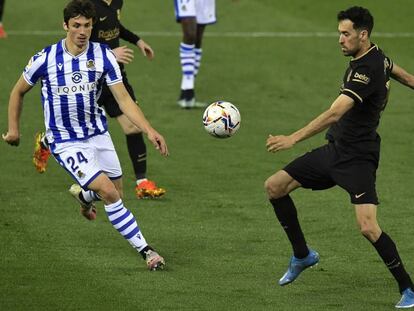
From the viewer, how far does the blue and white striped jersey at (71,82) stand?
36.6ft

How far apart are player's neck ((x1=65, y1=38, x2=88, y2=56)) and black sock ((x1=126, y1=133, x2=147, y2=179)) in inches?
127

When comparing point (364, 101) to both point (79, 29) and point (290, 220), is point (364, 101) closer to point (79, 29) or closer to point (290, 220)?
point (290, 220)

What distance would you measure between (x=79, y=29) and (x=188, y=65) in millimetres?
8564

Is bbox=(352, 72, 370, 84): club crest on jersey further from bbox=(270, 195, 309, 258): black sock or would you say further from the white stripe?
the white stripe

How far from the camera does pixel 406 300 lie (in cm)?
993

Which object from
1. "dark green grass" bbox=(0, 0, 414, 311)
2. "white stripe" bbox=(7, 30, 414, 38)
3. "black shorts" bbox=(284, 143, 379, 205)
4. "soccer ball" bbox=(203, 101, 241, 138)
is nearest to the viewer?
"black shorts" bbox=(284, 143, 379, 205)

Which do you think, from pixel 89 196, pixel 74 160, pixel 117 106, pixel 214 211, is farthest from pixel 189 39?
pixel 74 160

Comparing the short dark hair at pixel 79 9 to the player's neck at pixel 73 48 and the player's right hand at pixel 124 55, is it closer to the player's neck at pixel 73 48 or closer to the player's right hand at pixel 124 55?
the player's neck at pixel 73 48

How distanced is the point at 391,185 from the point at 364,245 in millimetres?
2916

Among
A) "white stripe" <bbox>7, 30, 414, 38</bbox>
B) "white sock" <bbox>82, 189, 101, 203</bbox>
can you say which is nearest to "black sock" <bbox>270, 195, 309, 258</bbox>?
"white sock" <bbox>82, 189, 101, 203</bbox>

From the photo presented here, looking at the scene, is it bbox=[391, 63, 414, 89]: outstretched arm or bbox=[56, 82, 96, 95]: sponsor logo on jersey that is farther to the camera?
bbox=[56, 82, 96, 95]: sponsor logo on jersey

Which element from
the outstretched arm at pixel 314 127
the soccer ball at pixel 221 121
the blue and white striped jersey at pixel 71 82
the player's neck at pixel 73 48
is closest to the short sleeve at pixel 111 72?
the blue and white striped jersey at pixel 71 82

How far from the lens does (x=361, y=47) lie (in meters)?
10.1

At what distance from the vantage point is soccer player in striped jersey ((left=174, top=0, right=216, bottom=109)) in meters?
19.1
